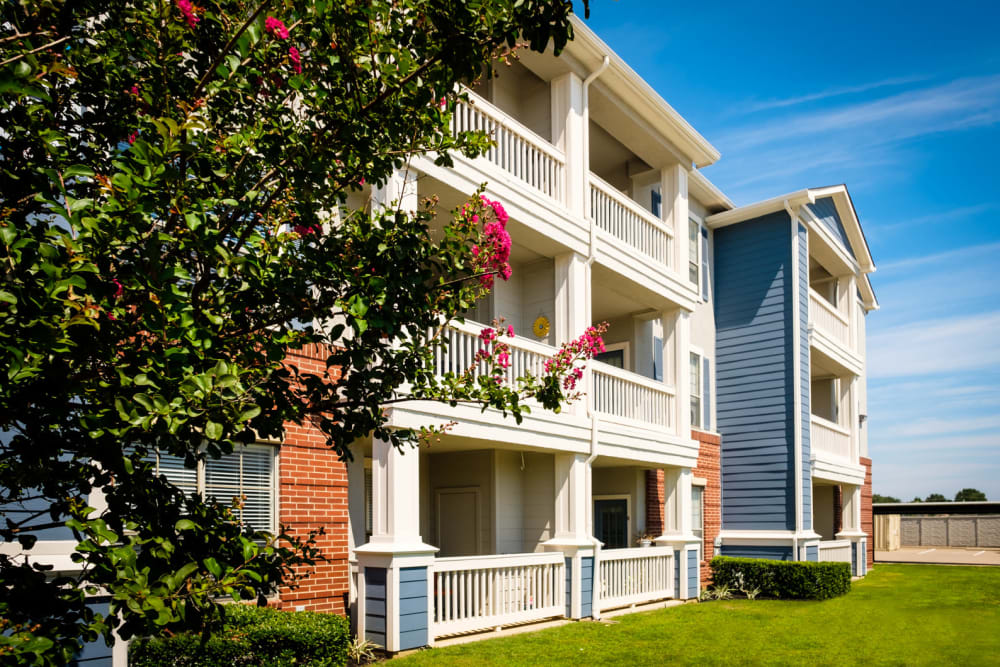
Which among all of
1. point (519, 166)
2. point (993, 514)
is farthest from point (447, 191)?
point (993, 514)

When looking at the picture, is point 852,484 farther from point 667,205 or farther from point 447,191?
point 447,191

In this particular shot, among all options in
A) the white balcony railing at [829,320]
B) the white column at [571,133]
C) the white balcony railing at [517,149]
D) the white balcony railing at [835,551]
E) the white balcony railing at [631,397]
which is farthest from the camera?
the white balcony railing at [835,551]

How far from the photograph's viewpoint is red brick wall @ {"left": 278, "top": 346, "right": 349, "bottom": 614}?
10312mm

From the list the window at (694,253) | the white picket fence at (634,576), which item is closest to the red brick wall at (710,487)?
the white picket fence at (634,576)

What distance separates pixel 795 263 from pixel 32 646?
71.1ft

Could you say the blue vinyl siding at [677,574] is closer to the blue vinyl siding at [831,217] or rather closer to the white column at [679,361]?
the white column at [679,361]

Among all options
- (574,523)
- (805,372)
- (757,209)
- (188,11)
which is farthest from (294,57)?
(805,372)

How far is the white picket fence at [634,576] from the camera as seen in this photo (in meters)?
15.4

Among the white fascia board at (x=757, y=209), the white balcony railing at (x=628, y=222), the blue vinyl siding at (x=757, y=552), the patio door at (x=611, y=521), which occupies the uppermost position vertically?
the white fascia board at (x=757, y=209)

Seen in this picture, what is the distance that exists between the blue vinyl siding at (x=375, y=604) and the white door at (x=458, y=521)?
181 inches

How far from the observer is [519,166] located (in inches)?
546

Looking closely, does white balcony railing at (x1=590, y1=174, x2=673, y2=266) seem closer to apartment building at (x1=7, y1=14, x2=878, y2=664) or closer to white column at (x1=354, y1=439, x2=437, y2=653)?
apartment building at (x1=7, y1=14, x2=878, y2=664)

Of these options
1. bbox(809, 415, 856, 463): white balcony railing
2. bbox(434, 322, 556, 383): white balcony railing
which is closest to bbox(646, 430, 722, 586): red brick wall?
bbox(809, 415, 856, 463): white balcony railing

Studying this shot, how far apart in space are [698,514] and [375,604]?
1284cm
